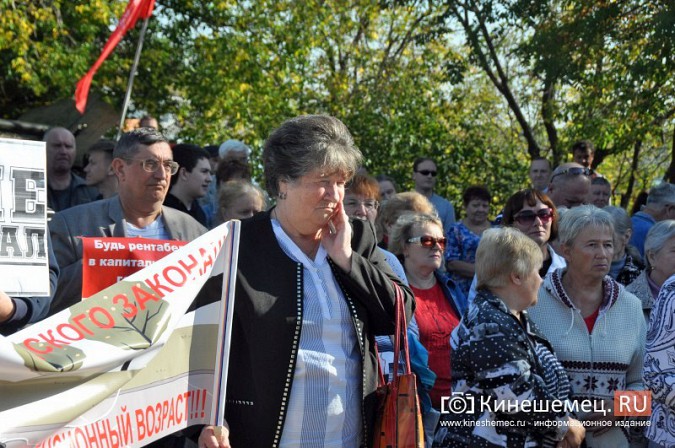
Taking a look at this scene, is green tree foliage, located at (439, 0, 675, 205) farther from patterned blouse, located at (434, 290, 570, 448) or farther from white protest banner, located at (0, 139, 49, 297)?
white protest banner, located at (0, 139, 49, 297)

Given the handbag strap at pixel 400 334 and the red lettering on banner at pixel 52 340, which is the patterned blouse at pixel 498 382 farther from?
the red lettering on banner at pixel 52 340

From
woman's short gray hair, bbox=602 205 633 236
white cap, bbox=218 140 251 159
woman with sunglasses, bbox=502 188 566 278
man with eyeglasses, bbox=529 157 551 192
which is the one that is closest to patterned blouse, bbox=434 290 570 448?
woman with sunglasses, bbox=502 188 566 278

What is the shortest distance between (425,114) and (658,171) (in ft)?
31.6

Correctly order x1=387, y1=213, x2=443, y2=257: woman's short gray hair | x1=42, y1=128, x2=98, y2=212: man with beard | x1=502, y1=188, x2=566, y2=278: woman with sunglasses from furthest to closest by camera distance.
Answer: x1=42, y1=128, x2=98, y2=212: man with beard → x1=502, y1=188, x2=566, y2=278: woman with sunglasses → x1=387, y1=213, x2=443, y2=257: woman's short gray hair

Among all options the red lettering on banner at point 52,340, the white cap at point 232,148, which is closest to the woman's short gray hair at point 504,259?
the red lettering on banner at point 52,340

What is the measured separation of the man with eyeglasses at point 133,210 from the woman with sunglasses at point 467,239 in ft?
11.5

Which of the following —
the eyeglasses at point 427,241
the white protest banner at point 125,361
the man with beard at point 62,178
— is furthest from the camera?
the man with beard at point 62,178

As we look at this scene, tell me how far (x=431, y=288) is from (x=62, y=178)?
3410mm

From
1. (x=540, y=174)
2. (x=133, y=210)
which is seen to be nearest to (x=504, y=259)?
(x=133, y=210)

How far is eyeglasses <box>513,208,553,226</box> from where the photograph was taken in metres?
7.11

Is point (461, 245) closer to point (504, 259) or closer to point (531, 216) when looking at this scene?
point (531, 216)

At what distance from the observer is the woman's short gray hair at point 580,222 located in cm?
577

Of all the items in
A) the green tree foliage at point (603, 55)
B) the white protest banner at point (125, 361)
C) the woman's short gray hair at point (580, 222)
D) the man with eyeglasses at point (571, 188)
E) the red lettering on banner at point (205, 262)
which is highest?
the green tree foliage at point (603, 55)

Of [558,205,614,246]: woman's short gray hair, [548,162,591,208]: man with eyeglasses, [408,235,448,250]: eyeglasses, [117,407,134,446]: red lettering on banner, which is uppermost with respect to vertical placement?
[548,162,591,208]: man with eyeglasses
